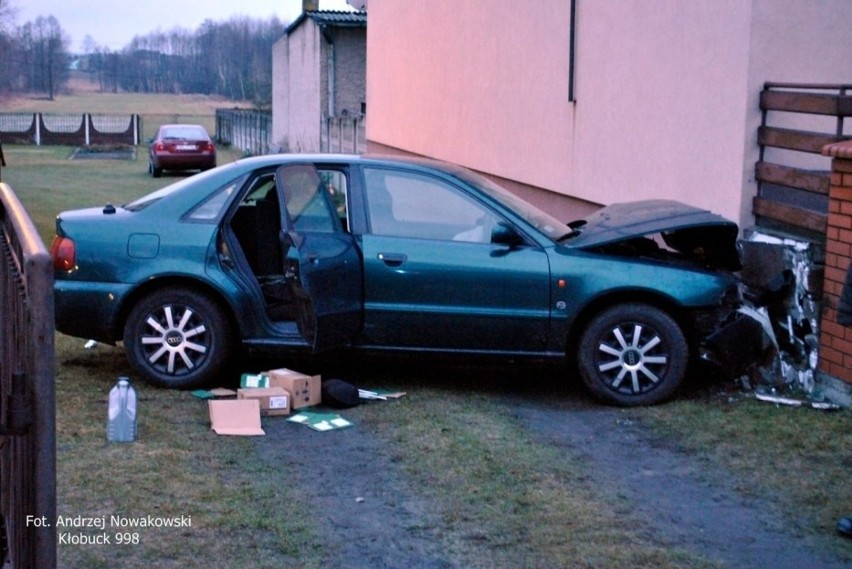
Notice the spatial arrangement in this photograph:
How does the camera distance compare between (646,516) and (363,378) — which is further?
(363,378)

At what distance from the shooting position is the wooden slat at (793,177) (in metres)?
8.00

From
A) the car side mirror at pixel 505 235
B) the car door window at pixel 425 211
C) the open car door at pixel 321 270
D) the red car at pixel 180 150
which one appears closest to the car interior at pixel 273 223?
the open car door at pixel 321 270

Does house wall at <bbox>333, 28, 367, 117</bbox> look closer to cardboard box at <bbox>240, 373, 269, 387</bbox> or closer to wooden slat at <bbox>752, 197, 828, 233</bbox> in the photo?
wooden slat at <bbox>752, 197, 828, 233</bbox>

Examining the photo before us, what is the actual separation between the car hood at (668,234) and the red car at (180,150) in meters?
29.4

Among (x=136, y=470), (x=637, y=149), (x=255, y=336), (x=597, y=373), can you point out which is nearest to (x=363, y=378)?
(x=255, y=336)

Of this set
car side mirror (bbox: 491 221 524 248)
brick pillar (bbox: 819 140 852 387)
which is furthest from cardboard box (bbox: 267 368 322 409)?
brick pillar (bbox: 819 140 852 387)

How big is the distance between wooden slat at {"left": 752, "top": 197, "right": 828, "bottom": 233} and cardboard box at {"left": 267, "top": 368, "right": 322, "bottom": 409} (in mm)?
3387

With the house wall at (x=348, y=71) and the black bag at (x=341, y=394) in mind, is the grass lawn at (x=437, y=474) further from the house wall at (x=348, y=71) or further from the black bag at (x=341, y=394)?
the house wall at (x=348, y=71)

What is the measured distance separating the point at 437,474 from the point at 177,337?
2534 mm

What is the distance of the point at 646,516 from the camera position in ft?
18.8

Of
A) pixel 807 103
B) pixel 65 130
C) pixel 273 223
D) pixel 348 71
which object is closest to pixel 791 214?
pixel 807 103

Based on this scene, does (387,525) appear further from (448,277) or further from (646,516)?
(448,277)

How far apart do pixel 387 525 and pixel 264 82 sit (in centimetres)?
6826

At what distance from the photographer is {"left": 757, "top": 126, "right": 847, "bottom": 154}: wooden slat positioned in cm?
802
